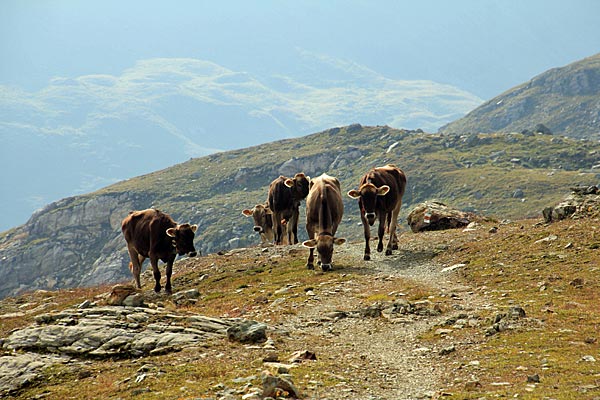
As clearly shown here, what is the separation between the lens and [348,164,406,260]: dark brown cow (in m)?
28.4

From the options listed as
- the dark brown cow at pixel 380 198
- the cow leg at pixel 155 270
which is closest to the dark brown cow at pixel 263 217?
the dark brown cow at pixel 380 198

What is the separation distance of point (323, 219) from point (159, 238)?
703cm

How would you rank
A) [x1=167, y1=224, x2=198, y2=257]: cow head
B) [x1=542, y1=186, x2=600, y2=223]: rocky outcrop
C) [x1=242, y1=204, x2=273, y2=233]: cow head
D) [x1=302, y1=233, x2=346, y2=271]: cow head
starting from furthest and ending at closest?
[x1=242, y1=204, x2=273, y2=233]: cow head → [x1=542, y1=186, x2=600, y2=223]: rocky outcrop → [x1=302, y1=233, x2=346, y2=271]: cow head → [x1=167, y1=224, x2=198, y2=257]: cow head

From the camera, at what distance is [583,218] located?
28.3m

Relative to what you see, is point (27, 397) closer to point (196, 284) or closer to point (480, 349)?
point (480, 349)

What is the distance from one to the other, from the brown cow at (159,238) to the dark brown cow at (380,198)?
7.40m

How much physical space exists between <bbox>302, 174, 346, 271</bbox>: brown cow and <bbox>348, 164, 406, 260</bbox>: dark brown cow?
3.13ft

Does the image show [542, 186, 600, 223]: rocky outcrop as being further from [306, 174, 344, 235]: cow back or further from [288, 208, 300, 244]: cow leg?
[288, 208, 300, 244]: cow leg

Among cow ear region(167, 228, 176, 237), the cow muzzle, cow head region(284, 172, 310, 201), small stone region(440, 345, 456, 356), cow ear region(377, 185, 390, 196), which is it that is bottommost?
small stone region(440, 345, 456, 356)

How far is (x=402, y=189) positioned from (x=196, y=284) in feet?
36.8

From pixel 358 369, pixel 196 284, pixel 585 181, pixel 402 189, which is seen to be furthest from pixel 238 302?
pixel 585 181

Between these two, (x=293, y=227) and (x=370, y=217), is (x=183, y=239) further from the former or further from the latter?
(x=293, y=227)

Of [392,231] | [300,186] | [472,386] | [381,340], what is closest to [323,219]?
[392,231]

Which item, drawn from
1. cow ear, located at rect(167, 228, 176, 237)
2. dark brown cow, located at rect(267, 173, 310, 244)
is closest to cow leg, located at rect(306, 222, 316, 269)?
cow ear, located at rect(167, 228, 176, 237)
